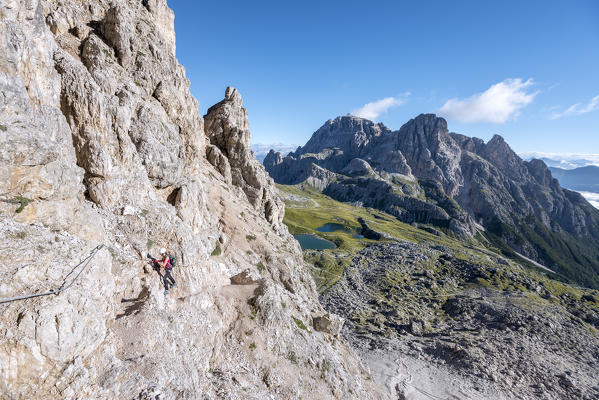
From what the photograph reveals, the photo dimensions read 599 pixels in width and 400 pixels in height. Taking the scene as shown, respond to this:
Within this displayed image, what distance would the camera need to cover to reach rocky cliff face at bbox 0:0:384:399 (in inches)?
608

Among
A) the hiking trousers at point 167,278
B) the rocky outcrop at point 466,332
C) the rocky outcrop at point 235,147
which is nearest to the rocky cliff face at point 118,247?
the hiking trousers at point 167,278

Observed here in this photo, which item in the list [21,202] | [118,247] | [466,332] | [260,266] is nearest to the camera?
[21,202]

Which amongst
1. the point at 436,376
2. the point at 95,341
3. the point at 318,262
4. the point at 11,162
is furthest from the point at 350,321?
the point at 11,162

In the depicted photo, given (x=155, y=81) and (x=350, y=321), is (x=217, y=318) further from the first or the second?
(x=350, y=321)

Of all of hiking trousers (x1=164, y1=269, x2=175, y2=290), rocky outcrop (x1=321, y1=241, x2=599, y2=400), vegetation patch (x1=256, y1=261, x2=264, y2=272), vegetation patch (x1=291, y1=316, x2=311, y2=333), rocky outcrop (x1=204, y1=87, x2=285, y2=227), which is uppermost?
rocky outcrop (x1=204, y1=87, x2=285, y2=227)

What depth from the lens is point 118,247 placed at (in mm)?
25094

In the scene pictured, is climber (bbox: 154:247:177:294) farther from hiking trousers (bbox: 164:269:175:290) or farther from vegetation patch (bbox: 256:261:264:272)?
vegetation patch (bbox: 256:261:264:272)

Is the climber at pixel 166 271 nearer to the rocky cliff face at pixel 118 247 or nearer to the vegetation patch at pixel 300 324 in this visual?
the rocky cliff face at pixel 118 247

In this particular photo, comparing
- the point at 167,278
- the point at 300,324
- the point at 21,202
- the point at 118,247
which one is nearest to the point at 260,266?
the point at 300,324

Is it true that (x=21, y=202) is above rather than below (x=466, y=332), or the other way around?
above

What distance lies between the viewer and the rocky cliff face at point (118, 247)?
15.4 meters

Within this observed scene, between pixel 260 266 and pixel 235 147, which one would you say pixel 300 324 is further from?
pixel 235 147

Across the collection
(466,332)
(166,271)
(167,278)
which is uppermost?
(166,271)

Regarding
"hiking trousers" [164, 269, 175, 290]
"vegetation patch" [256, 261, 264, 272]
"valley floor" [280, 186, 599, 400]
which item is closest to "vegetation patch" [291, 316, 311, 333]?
"vegetation patch" [256, 261, 264, 272]
